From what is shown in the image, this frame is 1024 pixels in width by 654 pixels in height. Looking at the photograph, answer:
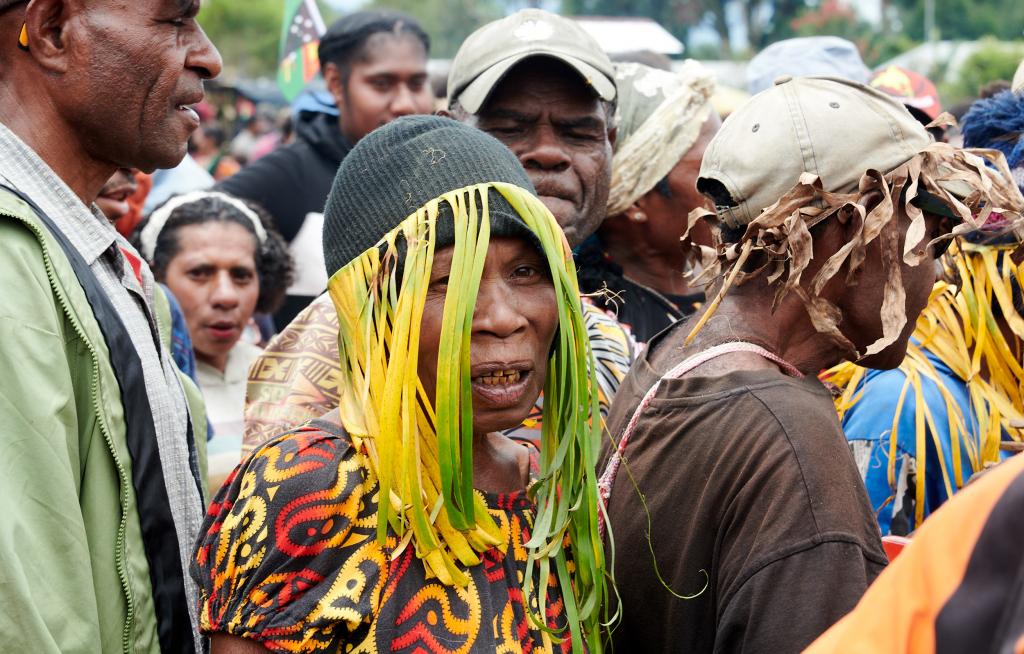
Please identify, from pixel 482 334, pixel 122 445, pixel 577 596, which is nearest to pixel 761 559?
pixel 577 596

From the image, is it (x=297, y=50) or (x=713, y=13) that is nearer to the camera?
(x=297, y=50)

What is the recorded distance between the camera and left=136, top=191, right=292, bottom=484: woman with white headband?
494 centimetres

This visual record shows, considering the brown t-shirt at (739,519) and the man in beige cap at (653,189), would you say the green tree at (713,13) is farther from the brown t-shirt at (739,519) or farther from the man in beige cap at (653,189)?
the brown t-shirt at (739,519)

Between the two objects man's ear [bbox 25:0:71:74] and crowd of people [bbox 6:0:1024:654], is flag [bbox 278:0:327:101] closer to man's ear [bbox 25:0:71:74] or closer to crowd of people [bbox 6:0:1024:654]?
crowd of people [bbox 6:0:1024:654]

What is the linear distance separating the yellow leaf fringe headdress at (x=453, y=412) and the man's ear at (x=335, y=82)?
155 inches

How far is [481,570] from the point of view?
203 centimetres

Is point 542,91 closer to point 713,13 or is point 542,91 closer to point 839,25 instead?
point 839,25

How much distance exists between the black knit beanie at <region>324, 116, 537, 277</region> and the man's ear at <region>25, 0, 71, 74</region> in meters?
0.65

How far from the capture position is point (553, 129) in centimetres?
343

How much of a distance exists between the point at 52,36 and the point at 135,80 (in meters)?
0.18

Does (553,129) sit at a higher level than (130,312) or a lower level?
higher

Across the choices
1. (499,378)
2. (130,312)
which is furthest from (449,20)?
(499,378)

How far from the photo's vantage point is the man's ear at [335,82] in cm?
589

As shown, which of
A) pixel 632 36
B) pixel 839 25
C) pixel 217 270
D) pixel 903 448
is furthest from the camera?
pixel 839 25
